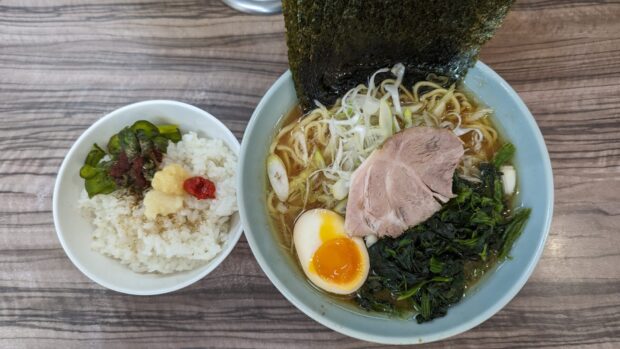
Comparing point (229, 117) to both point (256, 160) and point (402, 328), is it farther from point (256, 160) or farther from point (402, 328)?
point (402, 328)

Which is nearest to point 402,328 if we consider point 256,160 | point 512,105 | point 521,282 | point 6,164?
point 521,282

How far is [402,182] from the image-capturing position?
1594 millimetres

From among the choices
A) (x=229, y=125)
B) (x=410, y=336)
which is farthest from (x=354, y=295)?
(x=229, y=125)

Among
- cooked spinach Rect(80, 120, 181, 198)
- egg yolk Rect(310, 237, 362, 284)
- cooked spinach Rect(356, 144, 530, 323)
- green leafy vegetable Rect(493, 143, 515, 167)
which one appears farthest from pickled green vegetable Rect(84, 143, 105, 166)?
green leafy vegetable Rect(493, 143, 515, 167)

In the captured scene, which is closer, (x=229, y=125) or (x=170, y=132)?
(x=170, y=132)

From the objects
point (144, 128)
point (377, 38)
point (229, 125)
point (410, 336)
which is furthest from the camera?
point (229, 125)

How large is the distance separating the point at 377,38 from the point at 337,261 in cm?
82

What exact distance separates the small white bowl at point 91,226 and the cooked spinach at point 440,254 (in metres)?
0.56

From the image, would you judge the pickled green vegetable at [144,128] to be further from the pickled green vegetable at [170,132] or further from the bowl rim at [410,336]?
the bowl rim at [410,336]

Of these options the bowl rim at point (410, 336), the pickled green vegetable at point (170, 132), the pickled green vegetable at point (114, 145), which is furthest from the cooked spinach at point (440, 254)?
the pickled green vegetable at point (114, 145)

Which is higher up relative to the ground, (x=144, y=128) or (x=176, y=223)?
(x=144, y=128)

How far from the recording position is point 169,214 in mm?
1610

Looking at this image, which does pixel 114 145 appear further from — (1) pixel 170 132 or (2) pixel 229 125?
(2) pixel 229 125

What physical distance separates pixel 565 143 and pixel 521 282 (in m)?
0.72
